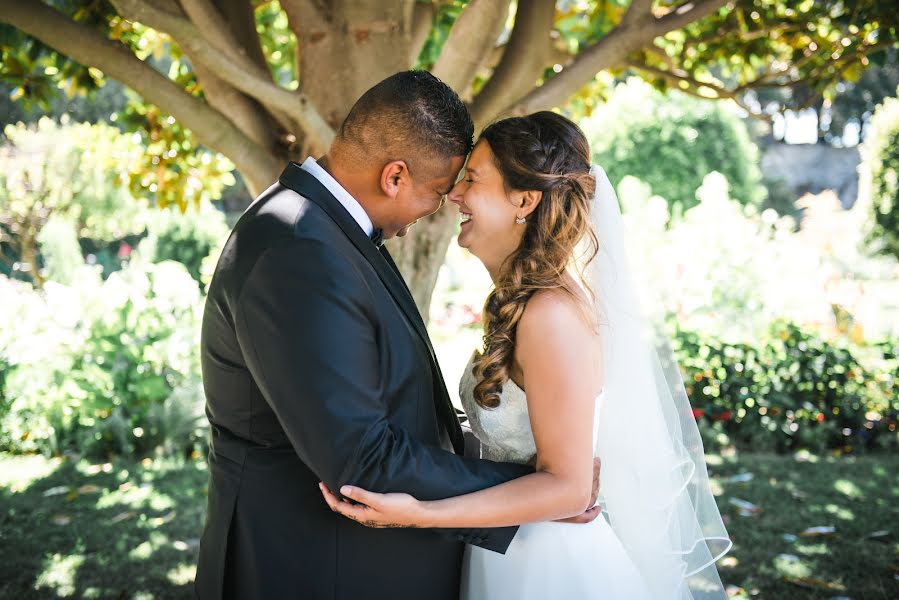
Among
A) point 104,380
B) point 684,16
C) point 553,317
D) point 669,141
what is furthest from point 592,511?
point 669,141

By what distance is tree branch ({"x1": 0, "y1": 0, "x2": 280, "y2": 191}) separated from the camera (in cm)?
295

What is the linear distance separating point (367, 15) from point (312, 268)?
183cm

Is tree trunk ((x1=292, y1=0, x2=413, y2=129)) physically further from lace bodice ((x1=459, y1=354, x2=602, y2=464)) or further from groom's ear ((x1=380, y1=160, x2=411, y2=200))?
lace bodice ((x1=459, y1=354, x2=602, y2=464))

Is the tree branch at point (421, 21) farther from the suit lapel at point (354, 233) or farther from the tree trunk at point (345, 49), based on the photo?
the suit lapel at point (354, 233)

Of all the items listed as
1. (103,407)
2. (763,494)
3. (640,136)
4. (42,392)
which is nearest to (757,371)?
(763,494)

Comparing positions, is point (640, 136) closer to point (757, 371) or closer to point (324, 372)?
point (757, 371)

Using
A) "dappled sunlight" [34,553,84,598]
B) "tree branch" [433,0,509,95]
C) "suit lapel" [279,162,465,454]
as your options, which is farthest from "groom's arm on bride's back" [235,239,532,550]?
"dappled sunlight" [34,553,84,598]

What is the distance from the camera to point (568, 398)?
6.88 ft

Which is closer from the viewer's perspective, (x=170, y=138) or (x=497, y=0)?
(x=497, y=0)

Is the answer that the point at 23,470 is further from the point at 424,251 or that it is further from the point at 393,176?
the point at 393,176

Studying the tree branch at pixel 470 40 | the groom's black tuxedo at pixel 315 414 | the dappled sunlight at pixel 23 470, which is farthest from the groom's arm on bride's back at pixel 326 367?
the dappled sunlight at pixel 23 470

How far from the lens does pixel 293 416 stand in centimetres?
184

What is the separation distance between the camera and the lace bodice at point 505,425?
7.80 ft

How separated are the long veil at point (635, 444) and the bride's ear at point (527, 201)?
0.25 meters
